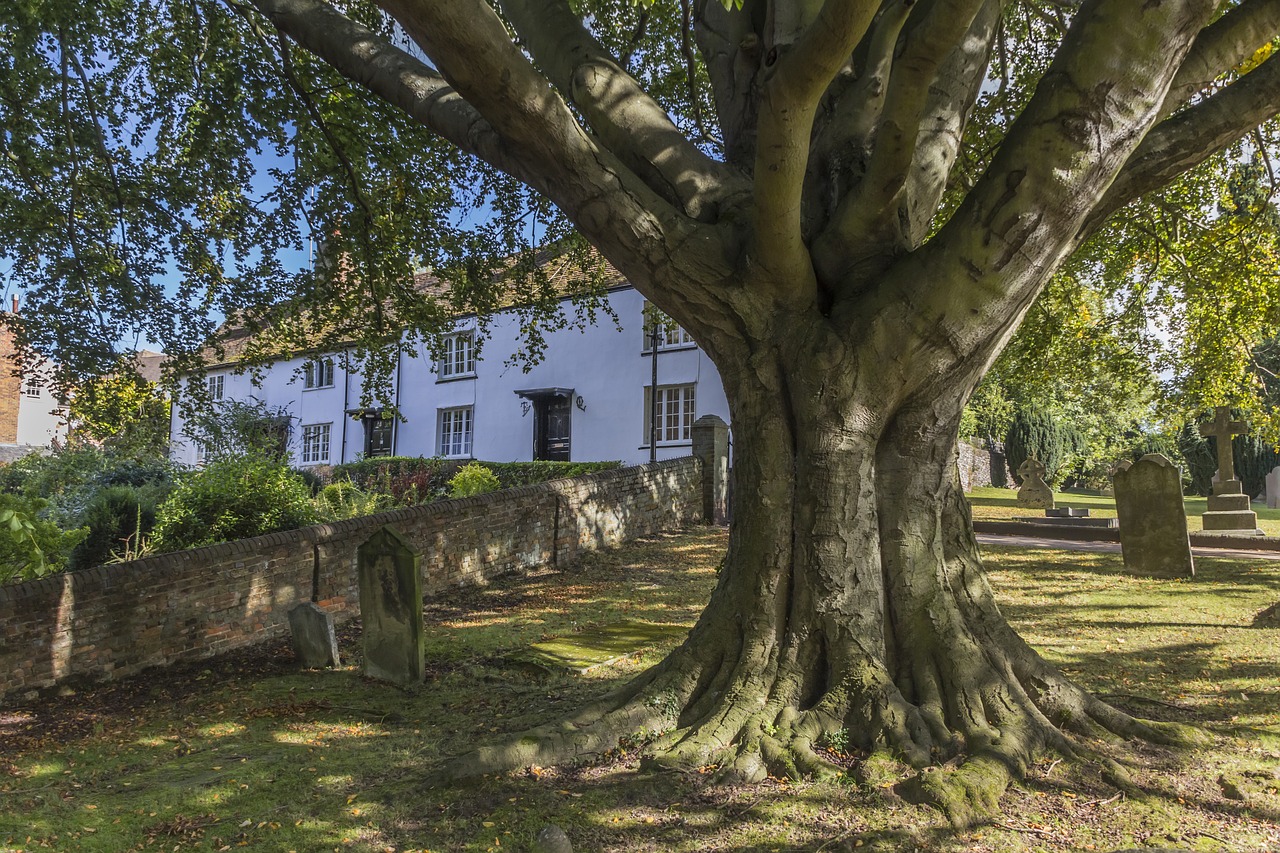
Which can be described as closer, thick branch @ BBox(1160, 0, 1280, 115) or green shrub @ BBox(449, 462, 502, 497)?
thick branch @ BBox(1160, 0, 1280, 115)

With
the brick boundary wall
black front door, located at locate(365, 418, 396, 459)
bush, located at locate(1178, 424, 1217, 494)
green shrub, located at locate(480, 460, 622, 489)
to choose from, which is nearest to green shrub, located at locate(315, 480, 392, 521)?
the brick boundary wall

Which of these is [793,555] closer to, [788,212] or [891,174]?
[788,212]

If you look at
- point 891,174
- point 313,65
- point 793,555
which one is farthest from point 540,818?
point 313,65

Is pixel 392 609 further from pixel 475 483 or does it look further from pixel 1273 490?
pixel 1273 490

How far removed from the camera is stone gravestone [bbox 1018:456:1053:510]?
23.2 metres

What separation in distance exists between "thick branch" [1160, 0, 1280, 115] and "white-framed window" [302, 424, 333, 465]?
31218 mm

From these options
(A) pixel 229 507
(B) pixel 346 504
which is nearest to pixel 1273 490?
(B) pixel 346 504

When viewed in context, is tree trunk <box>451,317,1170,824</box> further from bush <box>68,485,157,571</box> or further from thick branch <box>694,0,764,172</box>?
bush <box>68,485,157,571</box>

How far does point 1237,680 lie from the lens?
19.9ft

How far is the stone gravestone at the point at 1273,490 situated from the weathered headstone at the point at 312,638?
100 feet

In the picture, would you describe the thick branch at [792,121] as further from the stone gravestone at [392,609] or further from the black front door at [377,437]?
the black front door at [377,437]

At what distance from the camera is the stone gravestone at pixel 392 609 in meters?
6.54

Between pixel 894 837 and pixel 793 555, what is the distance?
163 cm

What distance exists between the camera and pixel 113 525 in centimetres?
1052
